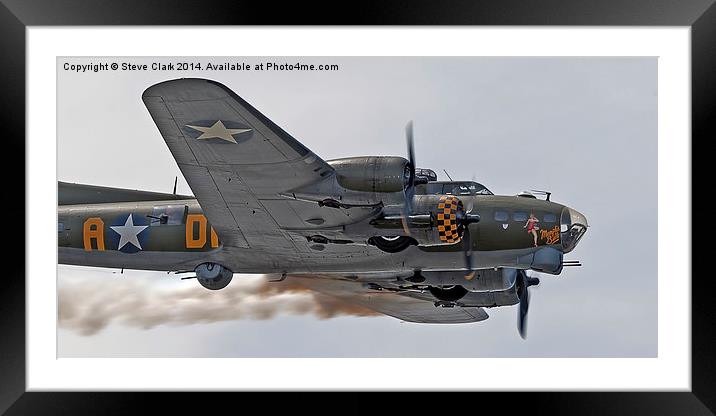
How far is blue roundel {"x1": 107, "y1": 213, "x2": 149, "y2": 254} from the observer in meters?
20.9

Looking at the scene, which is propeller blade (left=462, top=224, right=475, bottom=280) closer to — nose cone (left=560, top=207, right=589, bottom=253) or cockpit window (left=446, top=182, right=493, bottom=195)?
cockpit window (left=446, top=182, right=493, bottom=195)

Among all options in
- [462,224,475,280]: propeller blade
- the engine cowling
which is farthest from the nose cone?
the engine cowling

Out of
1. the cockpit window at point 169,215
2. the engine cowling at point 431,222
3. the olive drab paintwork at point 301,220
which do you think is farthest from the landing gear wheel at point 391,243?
the cockpit window at point 169,215

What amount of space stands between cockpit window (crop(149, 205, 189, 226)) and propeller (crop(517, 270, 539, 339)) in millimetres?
6452

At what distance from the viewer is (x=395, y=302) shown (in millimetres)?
24281

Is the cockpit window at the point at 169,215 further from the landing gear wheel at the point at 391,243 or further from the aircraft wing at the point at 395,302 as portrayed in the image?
the landing gear wheel at the point at 391,243

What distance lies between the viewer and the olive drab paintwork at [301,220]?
17812 mm
